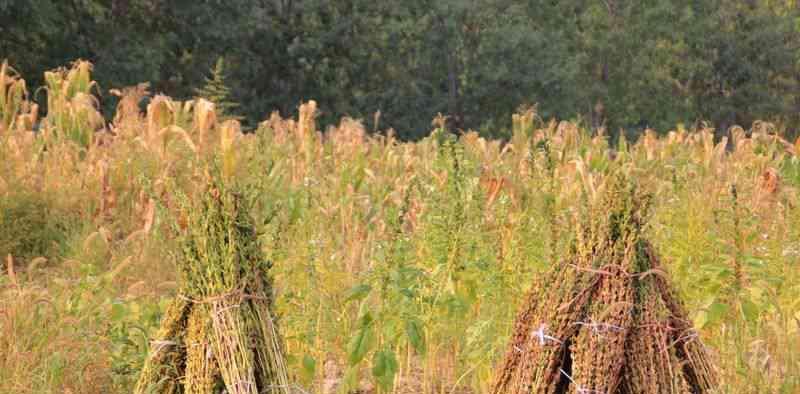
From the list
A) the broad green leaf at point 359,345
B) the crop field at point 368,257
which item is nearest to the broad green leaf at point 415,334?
the crop field at point 368,257

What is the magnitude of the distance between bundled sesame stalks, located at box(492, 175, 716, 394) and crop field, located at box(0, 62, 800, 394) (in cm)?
8

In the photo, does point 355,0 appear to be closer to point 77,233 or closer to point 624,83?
point 624,83

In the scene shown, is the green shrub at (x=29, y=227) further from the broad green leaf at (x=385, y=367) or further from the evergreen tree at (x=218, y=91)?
the broad green leaf at (x=385, y=367)

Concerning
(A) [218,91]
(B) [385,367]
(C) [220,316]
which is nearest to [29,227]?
(A) [218,91]

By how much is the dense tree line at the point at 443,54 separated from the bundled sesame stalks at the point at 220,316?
53.5 feet

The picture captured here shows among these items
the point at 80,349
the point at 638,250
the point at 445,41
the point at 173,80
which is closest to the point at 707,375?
the point at 638,250

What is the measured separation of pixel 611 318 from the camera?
10.5ft

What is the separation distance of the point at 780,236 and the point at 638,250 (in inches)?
103

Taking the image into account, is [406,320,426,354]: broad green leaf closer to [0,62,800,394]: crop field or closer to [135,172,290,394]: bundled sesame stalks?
[0,62,800,394]: crop field

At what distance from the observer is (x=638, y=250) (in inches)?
126

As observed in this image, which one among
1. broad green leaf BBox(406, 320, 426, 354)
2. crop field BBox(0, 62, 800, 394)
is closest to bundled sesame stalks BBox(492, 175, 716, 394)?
crop field BBox(0, 62, 800, 394)

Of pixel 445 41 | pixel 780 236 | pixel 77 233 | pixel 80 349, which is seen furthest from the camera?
pixel 445 41

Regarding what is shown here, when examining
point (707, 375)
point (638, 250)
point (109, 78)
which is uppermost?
point (109, 78)

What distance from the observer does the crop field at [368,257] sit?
3.99 m
